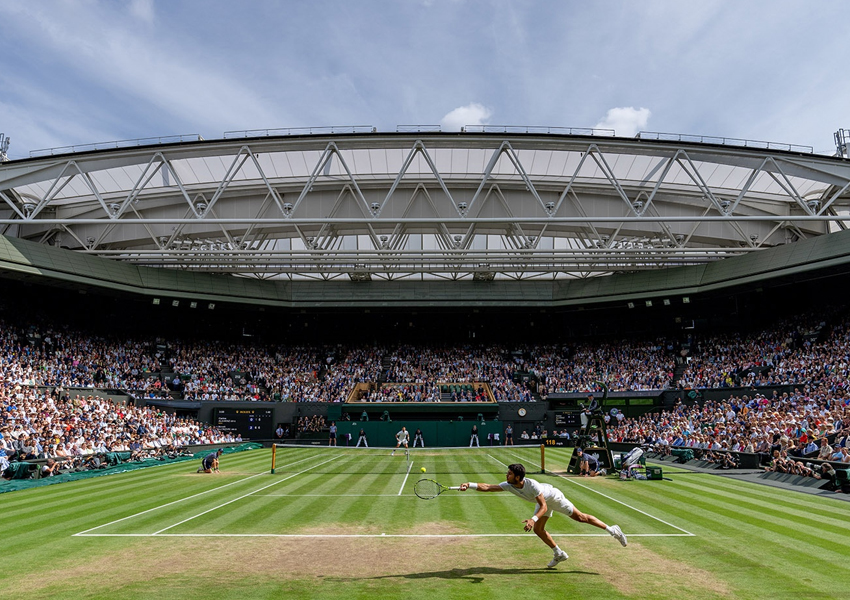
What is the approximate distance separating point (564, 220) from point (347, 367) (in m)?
31.2

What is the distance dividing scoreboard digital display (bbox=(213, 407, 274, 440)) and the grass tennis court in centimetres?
2452

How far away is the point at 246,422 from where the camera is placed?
43938mm

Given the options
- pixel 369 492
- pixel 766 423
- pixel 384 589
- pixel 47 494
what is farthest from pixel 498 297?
pixel 384 589

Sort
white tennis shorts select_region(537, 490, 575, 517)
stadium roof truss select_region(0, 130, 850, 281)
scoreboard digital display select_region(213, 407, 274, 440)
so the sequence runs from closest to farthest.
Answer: white tennis shorts select_region(537, 490, 575, 517), stadium roof truss select_region(0, 130, 850, 281), scoreboard digital display select_region(213, 407, 274, 440)

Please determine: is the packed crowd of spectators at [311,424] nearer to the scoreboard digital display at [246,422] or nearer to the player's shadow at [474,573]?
the scoreboard digital display at [246,422]

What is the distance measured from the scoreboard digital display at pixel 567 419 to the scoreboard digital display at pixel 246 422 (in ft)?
73.4

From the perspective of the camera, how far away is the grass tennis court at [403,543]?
827cm

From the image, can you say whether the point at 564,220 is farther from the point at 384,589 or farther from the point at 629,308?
the point at 629,308

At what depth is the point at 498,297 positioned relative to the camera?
169 feet

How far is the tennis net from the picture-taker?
25.0m

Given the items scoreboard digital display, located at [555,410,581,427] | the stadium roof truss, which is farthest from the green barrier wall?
the stadium roof truss

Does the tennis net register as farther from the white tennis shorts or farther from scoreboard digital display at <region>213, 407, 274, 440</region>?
the white tennis shorts

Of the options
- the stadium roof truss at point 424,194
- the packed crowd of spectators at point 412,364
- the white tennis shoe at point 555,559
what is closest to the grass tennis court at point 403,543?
the white tennis shoe at point 555,559

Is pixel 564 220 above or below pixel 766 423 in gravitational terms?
above
